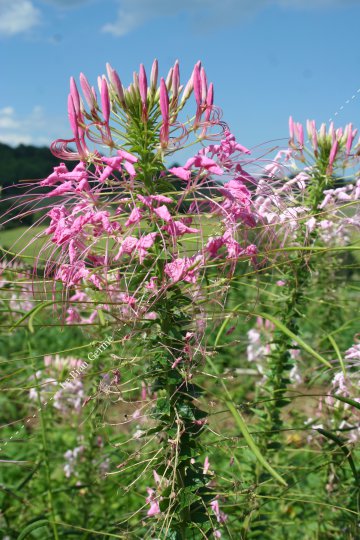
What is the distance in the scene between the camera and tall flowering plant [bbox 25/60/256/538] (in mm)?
1540

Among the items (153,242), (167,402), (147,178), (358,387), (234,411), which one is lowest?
(358,387)

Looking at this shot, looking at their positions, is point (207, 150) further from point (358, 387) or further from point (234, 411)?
point (358, 387)

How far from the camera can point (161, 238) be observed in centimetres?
161

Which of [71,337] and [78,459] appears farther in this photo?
[71,337]

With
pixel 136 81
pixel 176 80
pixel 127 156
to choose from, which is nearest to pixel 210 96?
pixel 176 80

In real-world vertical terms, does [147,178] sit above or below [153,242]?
above

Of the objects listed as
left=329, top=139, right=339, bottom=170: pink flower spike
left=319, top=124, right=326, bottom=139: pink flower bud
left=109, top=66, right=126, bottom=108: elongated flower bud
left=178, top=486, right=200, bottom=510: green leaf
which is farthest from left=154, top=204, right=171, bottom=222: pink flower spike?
left=319, top=124, right=326, bottom=139: pink flower bud

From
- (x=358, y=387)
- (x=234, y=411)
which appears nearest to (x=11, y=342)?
(x=358, y=387)

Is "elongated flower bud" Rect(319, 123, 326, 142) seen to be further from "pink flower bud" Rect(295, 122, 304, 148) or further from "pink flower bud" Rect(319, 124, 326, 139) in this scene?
"pink flower bud" Rect(295, 122, 304, 148)

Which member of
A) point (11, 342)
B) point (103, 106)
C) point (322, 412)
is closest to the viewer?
point (103, 106)

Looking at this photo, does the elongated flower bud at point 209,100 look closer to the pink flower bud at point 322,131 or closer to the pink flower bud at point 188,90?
the pink flower bud at point 188,90

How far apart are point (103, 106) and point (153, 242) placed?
0.41 m

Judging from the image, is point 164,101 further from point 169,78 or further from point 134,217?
point 134,217

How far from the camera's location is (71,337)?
7.20m
